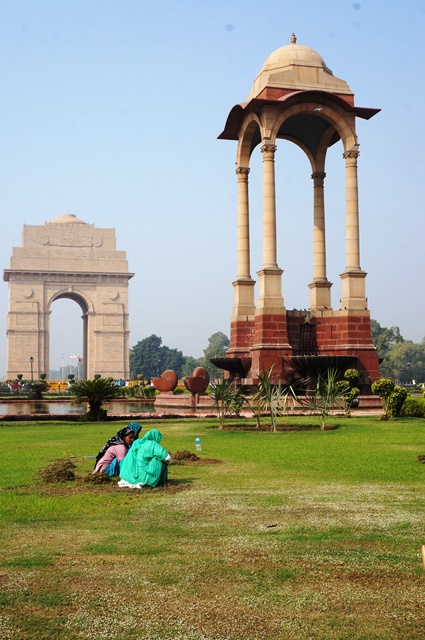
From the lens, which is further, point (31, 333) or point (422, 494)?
point (31, 333)

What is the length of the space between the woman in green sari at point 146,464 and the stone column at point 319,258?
23.7 metres

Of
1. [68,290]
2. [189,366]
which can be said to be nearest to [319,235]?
[68,290]

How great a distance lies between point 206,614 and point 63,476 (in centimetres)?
609

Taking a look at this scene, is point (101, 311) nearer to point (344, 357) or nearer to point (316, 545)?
point (344, 357)

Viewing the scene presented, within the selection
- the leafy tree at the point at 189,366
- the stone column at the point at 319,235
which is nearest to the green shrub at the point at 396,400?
the stone column at the point at 319,235

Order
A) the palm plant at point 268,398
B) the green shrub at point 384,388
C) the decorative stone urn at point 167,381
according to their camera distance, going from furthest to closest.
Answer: the decorative stone urn at point 167,381, the green shrub at point 384,388, the palm plant at point 268,398

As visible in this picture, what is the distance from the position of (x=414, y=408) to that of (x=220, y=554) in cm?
1889

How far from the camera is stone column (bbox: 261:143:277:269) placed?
98.9ft

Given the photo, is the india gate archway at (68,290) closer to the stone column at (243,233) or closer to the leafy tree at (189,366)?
the stone column at (243,233)

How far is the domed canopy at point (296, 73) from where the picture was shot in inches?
1220

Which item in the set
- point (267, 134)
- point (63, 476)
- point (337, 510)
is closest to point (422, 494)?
point (337, 510)

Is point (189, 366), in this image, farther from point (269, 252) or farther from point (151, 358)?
point (269, 252)

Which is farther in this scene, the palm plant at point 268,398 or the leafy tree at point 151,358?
the leafy tree at point 151,358

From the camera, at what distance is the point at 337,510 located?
8.55m
